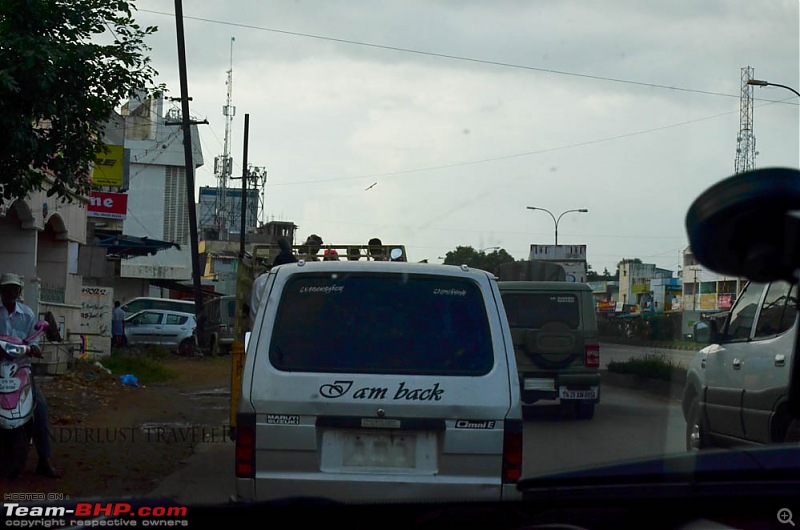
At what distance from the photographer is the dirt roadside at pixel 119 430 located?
7520 mm

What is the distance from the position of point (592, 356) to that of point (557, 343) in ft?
1.87

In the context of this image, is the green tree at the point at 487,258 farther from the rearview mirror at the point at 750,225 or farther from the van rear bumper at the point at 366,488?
the rearview mirror at the point at 750,225

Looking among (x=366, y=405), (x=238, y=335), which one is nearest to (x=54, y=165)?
(x=238, y=335)

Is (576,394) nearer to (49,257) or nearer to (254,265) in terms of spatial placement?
(254,265)

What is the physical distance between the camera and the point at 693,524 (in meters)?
2.14

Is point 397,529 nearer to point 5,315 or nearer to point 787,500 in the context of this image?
point 787,500

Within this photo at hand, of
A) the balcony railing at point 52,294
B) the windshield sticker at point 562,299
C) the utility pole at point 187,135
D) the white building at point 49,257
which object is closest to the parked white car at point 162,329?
the utility pole at point 187,135

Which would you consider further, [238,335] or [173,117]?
[173,117]

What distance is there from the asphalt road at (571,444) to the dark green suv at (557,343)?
1.34ft

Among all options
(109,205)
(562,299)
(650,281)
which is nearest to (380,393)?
(650,281)

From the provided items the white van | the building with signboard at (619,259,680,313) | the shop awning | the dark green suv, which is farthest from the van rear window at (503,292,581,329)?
the shop awning

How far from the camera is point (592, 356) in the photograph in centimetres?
1355

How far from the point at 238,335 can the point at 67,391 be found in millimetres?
7461

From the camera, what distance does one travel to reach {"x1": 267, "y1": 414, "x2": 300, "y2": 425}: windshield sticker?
4637 mm
